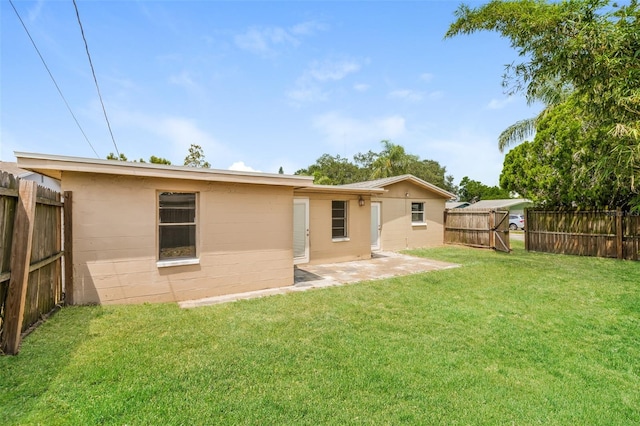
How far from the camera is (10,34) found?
271 inches

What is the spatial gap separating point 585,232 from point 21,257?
49.8ft

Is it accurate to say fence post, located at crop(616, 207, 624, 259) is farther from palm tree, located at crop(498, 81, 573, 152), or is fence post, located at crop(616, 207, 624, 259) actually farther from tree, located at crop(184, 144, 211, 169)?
tree, located at crop(184, 144, 211, 169)

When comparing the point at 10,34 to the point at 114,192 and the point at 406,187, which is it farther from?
the point at 406,187

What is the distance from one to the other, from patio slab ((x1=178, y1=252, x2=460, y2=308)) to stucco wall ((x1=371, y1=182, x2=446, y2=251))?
2.15 m

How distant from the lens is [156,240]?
5406 millimetres

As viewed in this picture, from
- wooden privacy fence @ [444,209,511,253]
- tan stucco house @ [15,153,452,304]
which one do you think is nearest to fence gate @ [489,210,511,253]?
wooden privacy fence @ [444,209,511,253]

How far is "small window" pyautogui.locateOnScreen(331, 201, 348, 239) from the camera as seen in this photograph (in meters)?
10.5

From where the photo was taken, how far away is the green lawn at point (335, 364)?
2434 millimetres

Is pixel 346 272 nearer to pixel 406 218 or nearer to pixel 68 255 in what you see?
pixel 68 255

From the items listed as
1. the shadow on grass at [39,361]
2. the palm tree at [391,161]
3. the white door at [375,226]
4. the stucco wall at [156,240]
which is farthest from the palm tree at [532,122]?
the shadow on grass at [39,361]

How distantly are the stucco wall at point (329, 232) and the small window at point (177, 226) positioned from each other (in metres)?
4.08

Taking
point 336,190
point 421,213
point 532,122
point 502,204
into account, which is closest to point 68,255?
point 336,190

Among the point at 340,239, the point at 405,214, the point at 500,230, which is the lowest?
the point at 340,239

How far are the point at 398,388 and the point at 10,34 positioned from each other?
34.0ft
